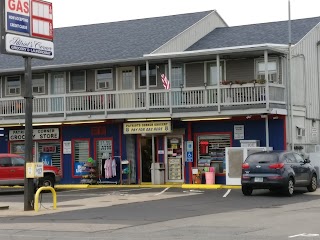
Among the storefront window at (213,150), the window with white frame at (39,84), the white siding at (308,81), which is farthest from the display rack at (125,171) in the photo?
the white siding at (308,81)

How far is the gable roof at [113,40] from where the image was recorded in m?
33.2

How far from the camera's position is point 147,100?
29.8 m

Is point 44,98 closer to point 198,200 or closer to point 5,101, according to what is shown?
point 5,101

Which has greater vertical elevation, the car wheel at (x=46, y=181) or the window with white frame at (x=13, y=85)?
the window with white frame at (x=13, y=85)

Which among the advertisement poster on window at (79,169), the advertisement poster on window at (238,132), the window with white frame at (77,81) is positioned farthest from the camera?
the window with white frame at (77,81)

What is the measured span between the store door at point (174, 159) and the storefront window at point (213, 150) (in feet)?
3.18

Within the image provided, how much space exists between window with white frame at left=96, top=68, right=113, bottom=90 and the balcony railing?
1828 mm

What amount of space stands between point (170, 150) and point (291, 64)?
6.97 metres

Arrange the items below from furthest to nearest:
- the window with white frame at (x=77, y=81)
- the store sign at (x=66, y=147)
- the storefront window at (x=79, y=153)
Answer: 1. the window with white frame at (x=77, y=81)
2. the store sign at (x=66, y=147)
3. the storefront window at (x=79, y=153)

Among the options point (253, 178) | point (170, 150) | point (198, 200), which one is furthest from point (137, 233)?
point (170, 150)

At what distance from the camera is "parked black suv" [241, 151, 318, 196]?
2277 cm

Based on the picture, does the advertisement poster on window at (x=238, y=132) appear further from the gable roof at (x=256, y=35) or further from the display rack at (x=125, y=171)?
the display rack at (x=125, y=171)

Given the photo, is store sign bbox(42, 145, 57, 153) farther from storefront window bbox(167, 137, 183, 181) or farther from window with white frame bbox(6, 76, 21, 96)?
storefront window bbox(167, 137, 183, 181)

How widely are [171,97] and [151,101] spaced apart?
112 centimetres
